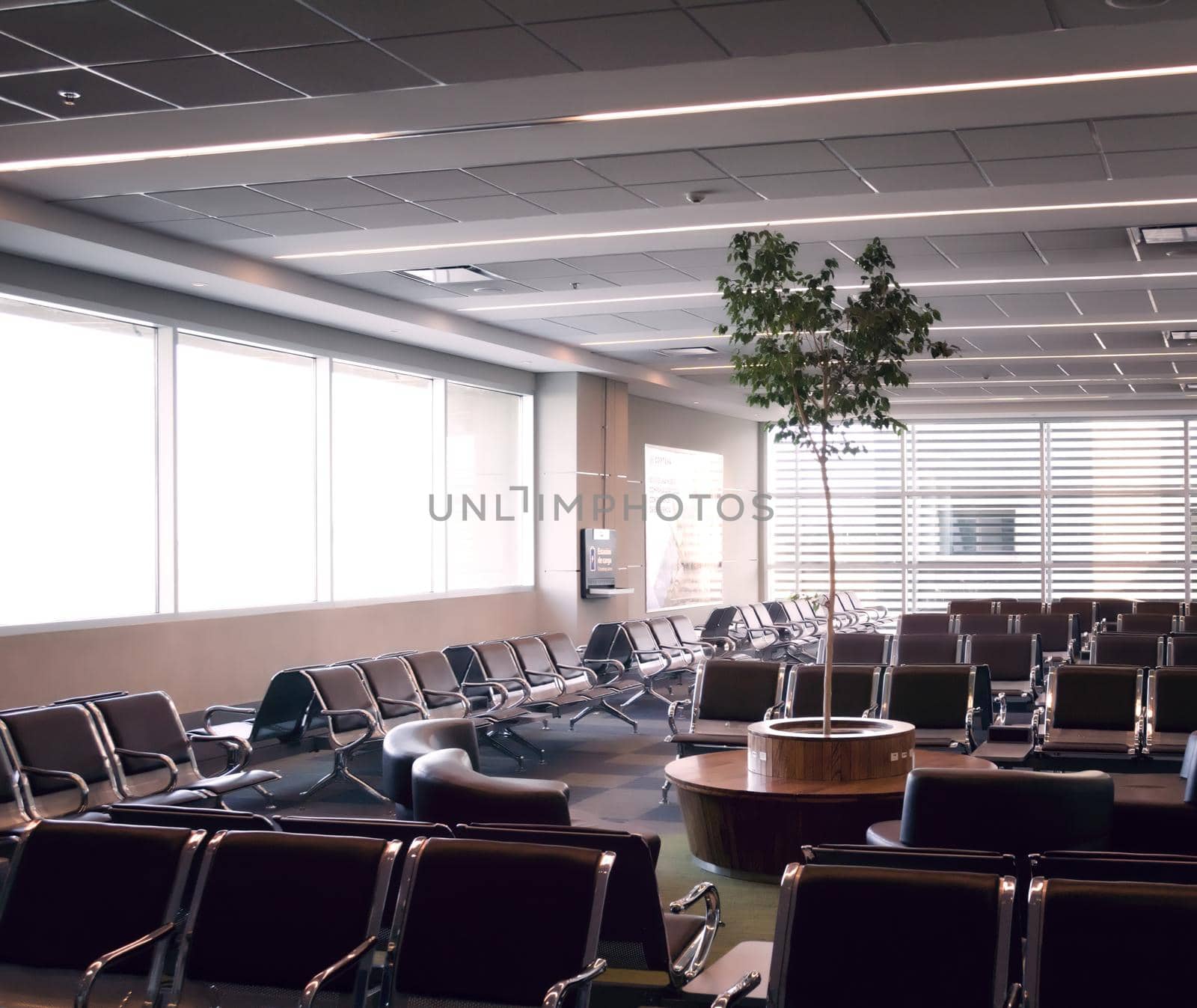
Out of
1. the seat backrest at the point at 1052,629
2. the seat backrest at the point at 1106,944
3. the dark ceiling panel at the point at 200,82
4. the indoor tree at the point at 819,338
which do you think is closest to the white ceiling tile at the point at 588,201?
the indoor tree at the point at 819,338

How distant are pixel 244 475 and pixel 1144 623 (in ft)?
26.1

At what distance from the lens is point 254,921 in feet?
10.2

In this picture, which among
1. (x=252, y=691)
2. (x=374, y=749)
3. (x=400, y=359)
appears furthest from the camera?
(x=400, y=359)

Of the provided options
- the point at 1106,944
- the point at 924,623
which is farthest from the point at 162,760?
the point at 924,623

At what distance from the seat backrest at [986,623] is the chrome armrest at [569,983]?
9.91 metres

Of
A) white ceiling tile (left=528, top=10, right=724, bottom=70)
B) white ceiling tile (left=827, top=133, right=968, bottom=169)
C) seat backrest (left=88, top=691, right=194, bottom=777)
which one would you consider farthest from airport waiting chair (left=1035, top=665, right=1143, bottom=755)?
seat backrest (left=88, top=691, right=194, bottom=777)

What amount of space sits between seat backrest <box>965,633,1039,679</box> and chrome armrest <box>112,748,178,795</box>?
567 cm

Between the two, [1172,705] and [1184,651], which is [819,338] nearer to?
[1172,705]

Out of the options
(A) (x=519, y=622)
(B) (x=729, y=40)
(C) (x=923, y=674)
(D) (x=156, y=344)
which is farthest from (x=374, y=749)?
(B) (x=729, y=40)

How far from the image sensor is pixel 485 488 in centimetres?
1427

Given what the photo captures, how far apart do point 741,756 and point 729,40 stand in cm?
343

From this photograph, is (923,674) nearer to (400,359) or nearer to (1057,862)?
(1057,862)

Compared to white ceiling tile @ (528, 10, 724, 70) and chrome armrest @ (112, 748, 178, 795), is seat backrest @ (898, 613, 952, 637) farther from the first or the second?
white ceiling tile @ (528, 10, 724, 70)

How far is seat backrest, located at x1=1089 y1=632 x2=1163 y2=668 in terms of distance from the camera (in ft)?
31.1
